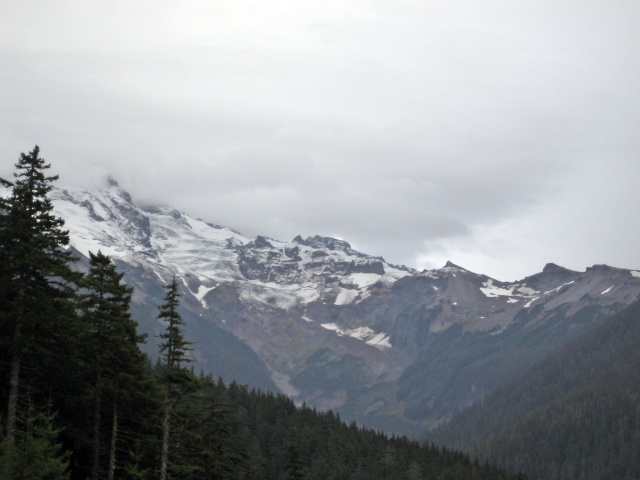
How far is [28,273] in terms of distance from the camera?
4972 cm

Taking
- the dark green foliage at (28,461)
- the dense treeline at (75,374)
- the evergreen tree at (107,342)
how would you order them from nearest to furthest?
the dark green foliage at (28,461), the dense treeline at (75,374), the evergreen tree at (107,342)

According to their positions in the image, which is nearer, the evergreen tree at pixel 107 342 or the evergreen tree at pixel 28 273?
the evergreen tree at pixel 28 273

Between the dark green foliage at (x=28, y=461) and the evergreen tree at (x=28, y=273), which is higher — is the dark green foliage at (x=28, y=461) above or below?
below

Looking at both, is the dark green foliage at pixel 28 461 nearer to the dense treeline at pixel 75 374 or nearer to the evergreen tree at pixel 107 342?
the dense treeline at pixel 75 374

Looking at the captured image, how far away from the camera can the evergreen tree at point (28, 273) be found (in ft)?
160

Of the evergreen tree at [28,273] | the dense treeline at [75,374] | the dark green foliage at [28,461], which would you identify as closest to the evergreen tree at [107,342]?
the dense treeline at [75,374]

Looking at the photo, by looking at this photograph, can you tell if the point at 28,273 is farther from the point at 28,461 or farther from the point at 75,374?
the point at 28,461

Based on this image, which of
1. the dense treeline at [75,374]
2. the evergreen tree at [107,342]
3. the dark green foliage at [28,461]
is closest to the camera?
the dark green foliage at [28,461]

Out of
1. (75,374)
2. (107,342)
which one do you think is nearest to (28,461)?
(107,342)

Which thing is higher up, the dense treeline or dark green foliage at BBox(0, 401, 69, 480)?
the dense treeline

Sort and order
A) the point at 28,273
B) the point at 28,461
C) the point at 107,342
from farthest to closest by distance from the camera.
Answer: the point at 107,342
the point at 28,273
the point at 28,461

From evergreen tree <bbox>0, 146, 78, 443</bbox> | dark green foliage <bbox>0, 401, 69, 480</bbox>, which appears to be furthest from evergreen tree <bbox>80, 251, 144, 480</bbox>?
dark green foliage <bbox>0, 401, 69, 480</bbox>

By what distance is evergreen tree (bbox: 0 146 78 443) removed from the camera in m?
48.7

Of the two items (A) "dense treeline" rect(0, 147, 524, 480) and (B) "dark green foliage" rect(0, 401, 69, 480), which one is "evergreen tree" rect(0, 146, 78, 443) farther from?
(B) "dark green foliage" rect(0, 401, 69, 480)
